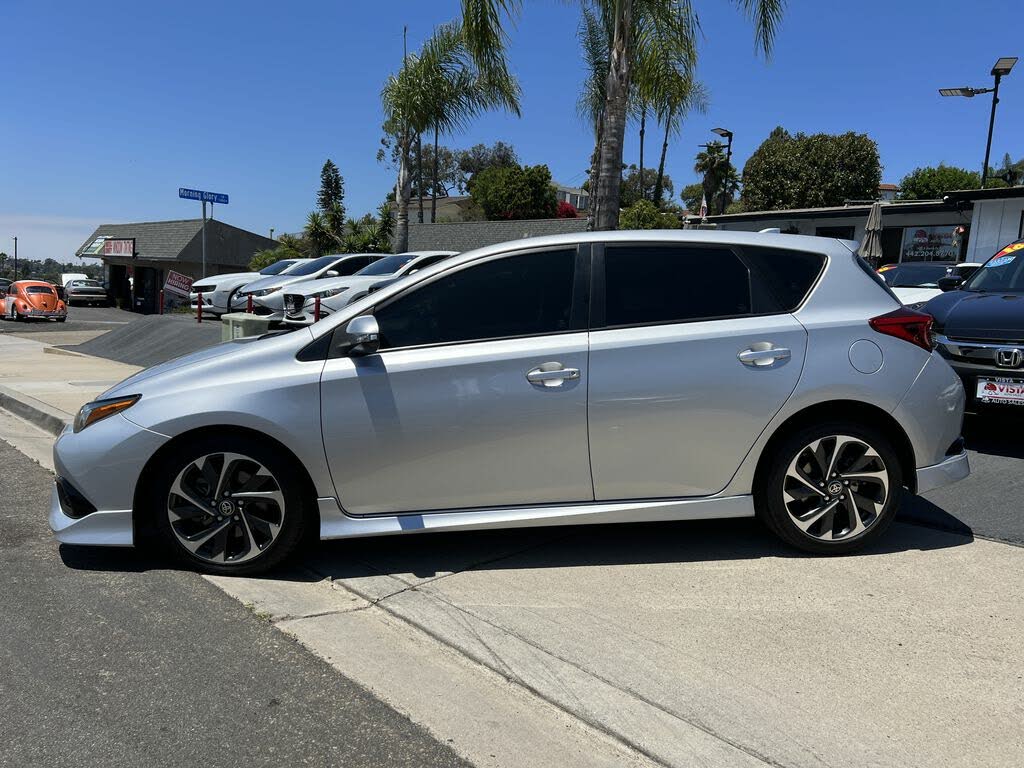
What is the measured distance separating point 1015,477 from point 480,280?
13.2 ft

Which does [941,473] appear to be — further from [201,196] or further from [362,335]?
[201,196]

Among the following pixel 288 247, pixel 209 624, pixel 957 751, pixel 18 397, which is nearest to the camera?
pixel 957 751

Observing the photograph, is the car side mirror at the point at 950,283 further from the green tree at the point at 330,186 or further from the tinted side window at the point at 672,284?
the green tree at the point at 330,186

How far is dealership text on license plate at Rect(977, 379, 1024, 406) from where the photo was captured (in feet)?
18.3

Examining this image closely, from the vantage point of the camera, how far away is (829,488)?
4086 millimetres

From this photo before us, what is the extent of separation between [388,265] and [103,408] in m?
10.9

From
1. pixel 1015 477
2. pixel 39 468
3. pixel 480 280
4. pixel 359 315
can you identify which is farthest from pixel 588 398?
pixel 39 468

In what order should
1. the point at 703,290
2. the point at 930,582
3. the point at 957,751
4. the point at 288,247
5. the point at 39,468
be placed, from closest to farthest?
the point at 957,751
the point at 930,582
the point at 703,290
the point at 39,468
the point at 288,247

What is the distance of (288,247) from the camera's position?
40656mm

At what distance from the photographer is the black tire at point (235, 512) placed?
3869mm

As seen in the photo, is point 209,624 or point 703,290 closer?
point 209,624

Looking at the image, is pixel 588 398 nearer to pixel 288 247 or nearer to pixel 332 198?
pixel 288 247

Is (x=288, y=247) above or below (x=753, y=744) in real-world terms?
above

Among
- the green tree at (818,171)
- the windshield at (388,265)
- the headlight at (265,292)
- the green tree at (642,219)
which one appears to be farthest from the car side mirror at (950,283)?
the green tree at (818,171)
